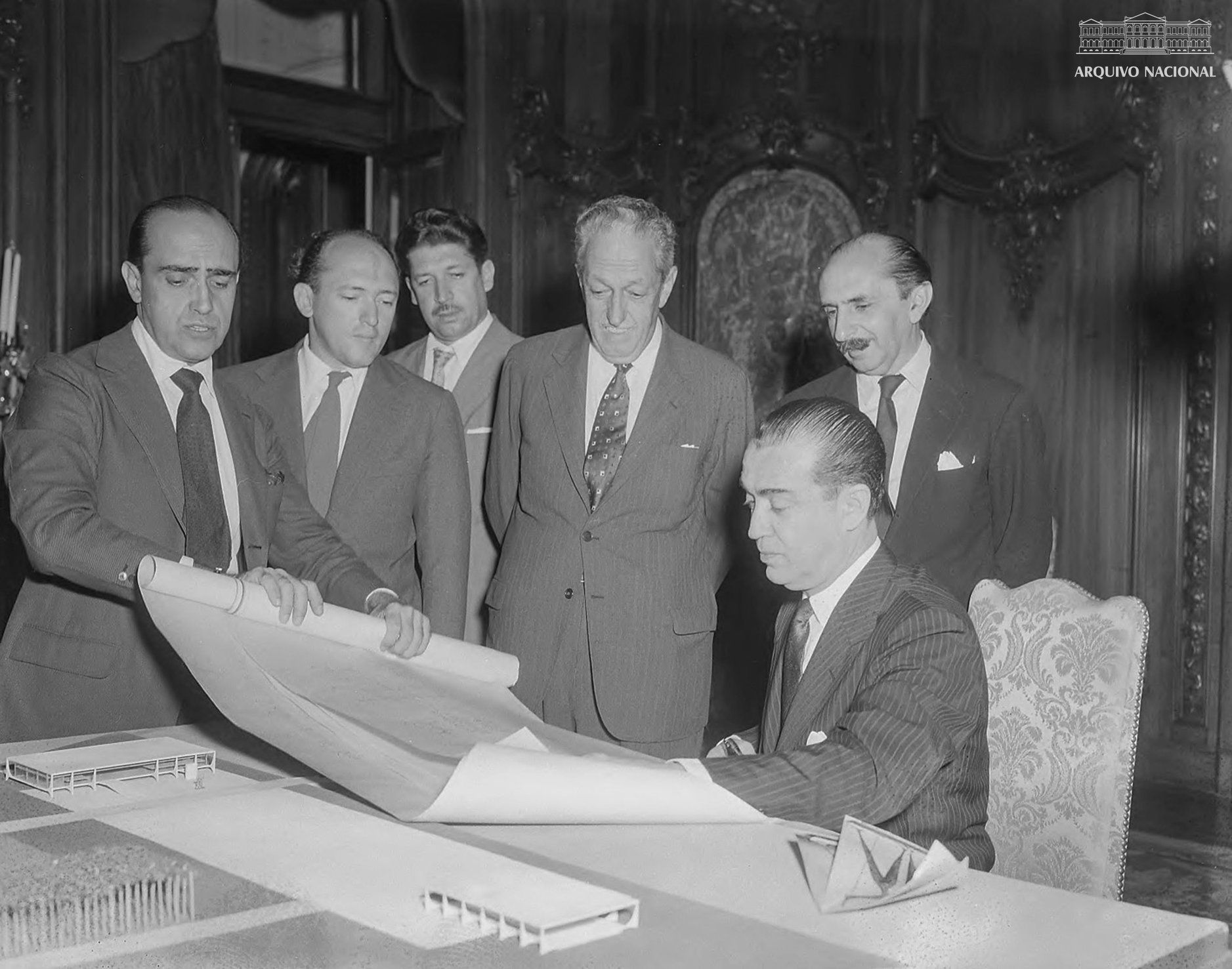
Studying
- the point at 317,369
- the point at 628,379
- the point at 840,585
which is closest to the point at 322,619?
the point at 840,585

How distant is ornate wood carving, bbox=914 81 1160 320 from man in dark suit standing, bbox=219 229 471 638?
2836mm

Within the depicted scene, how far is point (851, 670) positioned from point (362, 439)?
1.63 meters

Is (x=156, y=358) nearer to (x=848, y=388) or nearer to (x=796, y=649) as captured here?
(x=796, y=649)

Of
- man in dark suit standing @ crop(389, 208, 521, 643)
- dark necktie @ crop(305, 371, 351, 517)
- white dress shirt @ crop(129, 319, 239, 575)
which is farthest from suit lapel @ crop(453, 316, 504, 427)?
white dress shirt @ crop(129, 319, 239, 575)

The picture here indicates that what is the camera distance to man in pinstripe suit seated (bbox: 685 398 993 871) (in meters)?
1.83

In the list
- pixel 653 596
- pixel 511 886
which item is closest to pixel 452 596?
pixel 653 596

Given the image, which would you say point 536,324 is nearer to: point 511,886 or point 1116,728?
point 1116,728

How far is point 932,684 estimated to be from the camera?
193cm

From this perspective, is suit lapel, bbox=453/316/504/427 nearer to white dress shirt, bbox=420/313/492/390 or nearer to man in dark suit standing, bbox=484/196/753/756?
white dress shirt, bbox=420/313/492/390

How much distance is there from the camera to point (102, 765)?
77.7 inches

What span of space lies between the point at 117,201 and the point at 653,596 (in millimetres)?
2661

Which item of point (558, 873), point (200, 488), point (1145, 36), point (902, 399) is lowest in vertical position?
point (558, 873)

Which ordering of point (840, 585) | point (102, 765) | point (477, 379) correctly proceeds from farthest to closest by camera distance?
point (477, 379) < point (840, 585) < point (102, 765)

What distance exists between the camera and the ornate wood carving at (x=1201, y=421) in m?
4.89
